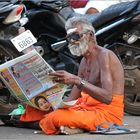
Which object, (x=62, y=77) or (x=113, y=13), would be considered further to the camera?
(x=113, y=13)

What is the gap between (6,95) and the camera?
7367 millimetres

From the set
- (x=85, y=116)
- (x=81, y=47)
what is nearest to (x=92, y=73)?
(x=81, y=47)

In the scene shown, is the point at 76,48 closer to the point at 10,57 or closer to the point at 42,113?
the point at 42,113

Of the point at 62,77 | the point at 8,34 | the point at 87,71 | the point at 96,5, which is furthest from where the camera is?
the point at 96,5

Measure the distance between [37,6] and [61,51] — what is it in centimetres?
68

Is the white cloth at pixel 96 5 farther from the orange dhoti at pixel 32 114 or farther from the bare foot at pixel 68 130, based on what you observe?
the bare foot at pixel 68 130

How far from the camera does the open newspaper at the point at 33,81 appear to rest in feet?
18.6

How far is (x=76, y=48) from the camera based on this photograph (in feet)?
19.6

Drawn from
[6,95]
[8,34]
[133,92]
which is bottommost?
[133,92]

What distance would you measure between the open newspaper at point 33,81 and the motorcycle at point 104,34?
170cm

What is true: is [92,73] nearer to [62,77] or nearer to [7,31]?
[62,77]

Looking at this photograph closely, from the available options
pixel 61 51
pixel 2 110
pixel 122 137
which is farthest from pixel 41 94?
pixel 61 51

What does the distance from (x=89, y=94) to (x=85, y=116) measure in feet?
0.84

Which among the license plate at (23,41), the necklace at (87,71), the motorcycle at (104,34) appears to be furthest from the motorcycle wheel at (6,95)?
the necklace at (87,71)
